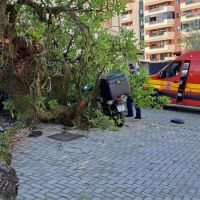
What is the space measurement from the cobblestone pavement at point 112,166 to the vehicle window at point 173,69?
Result: 437cm

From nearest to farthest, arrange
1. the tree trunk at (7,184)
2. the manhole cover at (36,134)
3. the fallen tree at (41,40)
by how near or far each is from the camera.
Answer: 1. the tree trunk at (7,184)
2. the fallen tree at (41,40)
3. the manhole cover at (36,134)

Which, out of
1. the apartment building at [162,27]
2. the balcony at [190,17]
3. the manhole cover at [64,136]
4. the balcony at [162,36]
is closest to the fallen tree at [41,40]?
the manhole cover at [64,136]

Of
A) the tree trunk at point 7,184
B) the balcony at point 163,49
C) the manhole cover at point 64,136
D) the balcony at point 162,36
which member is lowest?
the manhole cover at point 64,136

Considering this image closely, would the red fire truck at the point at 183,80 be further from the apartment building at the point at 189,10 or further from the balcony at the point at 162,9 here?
the balcony at the point at 162,9

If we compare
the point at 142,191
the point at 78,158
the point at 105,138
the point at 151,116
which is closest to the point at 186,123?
the point at 151,116

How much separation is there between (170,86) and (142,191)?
28.9 ft

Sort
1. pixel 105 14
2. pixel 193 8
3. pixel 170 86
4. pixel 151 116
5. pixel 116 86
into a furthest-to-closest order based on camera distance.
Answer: pixel 193 8, pixel 170 86, pixel 151 116, pixel 116 86, pixel 105 14

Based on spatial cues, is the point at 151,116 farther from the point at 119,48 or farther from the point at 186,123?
the point at 119,48

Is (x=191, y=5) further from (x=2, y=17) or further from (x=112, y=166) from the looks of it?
(x=2, y=17)

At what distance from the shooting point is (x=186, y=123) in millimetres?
10984

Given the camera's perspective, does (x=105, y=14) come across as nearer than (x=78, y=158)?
Yes

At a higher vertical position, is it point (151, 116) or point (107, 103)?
point (107, 103)

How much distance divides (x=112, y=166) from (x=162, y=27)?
202 ft

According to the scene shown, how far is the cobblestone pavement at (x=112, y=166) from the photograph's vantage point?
4.99 m
